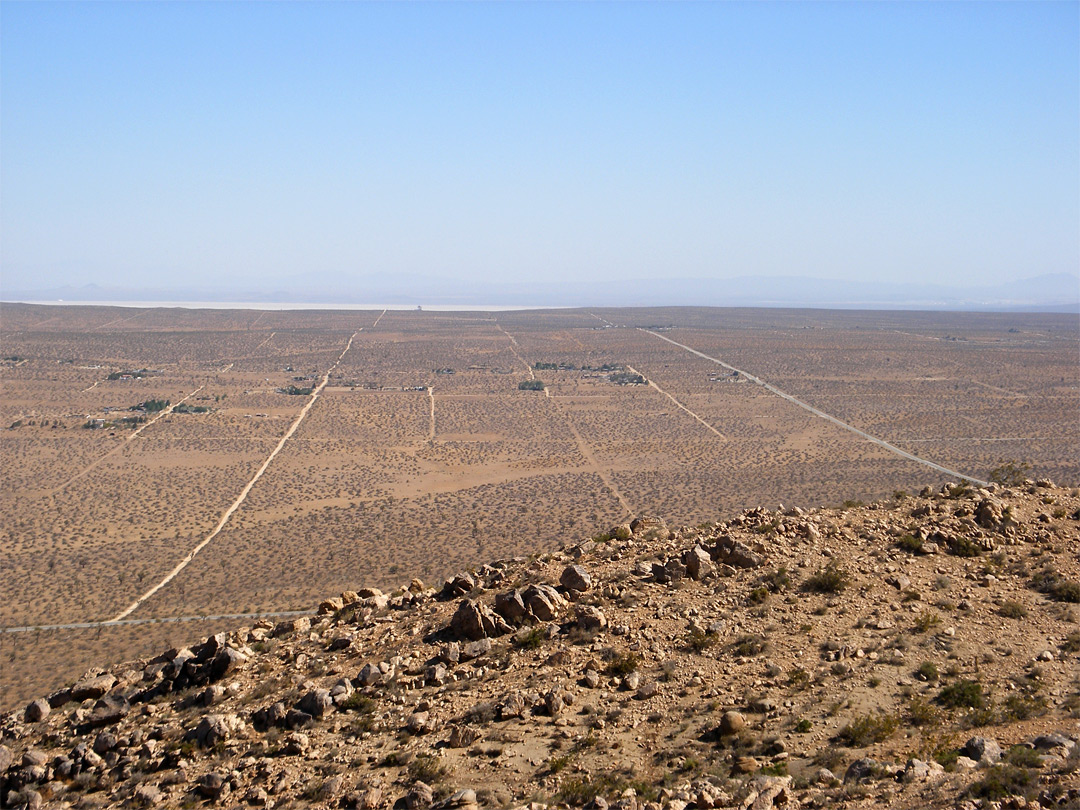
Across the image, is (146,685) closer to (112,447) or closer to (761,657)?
(761,657)

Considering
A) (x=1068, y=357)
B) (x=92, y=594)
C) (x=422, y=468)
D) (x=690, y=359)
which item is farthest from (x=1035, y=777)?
(x=1068, y=357)

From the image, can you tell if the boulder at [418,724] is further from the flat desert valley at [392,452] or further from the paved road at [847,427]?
the paved road at [847,427]

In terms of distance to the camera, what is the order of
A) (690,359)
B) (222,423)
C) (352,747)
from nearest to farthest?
1. (352,747)
2. (222,423)
3. (690,359)

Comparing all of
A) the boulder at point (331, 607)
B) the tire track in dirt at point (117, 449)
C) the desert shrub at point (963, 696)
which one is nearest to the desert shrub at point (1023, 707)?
the desert shrub at point (963, 696)

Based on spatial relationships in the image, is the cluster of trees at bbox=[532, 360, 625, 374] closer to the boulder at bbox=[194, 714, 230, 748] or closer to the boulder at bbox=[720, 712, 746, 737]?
the boulder at bbox=[194, 714, 230, 748]

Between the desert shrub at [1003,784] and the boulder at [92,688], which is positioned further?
the boulder at [92,688]

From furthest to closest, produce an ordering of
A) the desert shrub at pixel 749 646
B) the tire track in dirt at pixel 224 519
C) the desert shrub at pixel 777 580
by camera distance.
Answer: the tire track in dirt at pixel 224 519 < the desert shrub at pixel 777 580 < the desert shrub at pixel 749 646

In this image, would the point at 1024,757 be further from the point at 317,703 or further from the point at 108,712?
the point at 108,712
